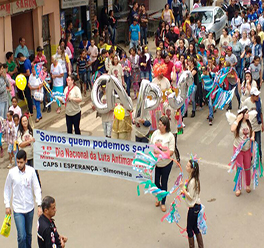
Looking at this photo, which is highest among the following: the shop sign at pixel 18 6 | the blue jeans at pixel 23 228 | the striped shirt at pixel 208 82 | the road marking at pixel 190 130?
the shop sign at pixel 18 6

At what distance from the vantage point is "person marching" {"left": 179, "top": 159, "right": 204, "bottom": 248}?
8.03 m

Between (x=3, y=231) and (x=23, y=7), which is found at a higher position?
(x=23, y=7)

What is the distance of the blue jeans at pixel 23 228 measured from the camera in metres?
7.73

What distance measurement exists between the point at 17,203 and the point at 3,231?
16.3 inches

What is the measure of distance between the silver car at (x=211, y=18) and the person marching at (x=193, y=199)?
1616 cm

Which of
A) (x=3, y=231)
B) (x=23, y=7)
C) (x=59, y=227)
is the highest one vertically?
(x=23, y=7)

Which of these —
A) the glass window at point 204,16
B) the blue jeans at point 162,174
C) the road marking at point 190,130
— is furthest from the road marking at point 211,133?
the glass window at point 204,16

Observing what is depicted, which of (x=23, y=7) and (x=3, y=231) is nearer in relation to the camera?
(x=3, y=231)

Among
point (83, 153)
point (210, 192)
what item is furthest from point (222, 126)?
point (83, 153)

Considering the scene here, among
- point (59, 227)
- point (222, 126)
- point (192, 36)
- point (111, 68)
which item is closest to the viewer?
point (59, 227)

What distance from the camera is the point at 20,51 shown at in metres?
16.0

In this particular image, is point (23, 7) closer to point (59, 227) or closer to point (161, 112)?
point (161, 112)

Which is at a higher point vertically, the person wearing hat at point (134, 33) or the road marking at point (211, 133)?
the person wearing hat at point (134, 33)

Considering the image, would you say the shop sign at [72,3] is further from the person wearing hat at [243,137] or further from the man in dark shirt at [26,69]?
the person wearing hat at [243,137]
